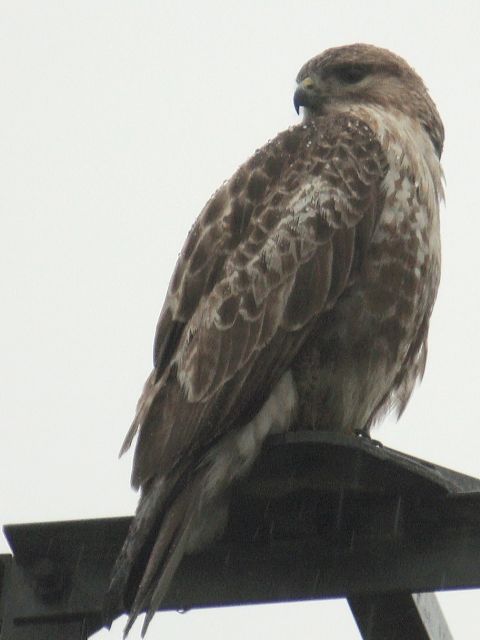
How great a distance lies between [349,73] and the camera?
5.89 metres

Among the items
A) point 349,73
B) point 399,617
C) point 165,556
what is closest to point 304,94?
point 349,73

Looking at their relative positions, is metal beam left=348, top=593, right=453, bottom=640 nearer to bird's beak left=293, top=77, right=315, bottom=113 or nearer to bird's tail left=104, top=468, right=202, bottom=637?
bird's tail left=104, top=468, right=202, bottom=637

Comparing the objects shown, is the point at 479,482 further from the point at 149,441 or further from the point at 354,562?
the point at 149,441

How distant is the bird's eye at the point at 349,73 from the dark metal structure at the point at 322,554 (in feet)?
Result: 9.08

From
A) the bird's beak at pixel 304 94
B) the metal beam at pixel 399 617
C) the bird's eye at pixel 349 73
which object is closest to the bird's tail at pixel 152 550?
the metal beam at pixel 399 617

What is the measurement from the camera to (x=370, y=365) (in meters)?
4.62

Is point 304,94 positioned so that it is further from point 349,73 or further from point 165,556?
point 165,556

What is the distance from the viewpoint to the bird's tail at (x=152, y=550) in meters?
3.32

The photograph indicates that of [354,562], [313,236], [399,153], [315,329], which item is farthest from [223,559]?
[399,153]

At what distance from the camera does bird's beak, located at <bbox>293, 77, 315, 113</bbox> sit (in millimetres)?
5758

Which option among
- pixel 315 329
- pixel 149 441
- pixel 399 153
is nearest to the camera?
pixel 149 441

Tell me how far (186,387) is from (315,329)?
1.81 feet

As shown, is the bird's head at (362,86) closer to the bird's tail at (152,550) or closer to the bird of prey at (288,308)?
the bird of prey at (288,308)

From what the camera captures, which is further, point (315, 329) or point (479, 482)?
point (315, 329)
